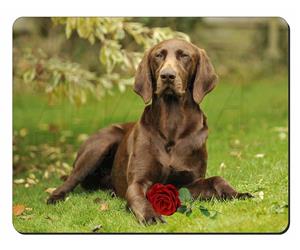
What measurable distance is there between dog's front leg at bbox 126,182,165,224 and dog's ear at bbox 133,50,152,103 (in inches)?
22.9

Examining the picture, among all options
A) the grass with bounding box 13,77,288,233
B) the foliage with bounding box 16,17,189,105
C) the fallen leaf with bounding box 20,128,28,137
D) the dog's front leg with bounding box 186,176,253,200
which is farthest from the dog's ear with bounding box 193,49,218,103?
the fallen leaf with bounding box 20,128,28,137

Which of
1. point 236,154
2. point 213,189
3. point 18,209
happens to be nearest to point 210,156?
point 236,154

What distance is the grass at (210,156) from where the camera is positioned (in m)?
4.96

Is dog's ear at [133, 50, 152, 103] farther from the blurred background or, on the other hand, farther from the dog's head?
the blurred background

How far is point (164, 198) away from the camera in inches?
198

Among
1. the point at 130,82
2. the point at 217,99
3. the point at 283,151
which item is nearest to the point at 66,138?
the point at 130,82

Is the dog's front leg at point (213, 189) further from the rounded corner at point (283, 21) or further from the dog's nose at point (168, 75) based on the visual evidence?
the rounded corner at point (283, 21)

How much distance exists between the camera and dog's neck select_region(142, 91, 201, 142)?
5223 millimetres

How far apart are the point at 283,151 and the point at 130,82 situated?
4.56 ft

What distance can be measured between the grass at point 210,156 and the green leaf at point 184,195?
3.3 inches

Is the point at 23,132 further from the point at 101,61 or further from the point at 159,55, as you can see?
the point at 159,55

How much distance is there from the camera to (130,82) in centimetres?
650

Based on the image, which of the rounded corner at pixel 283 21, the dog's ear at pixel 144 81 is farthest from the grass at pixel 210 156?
the rounded corner at pixel 283 21

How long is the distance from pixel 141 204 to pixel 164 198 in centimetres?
18
